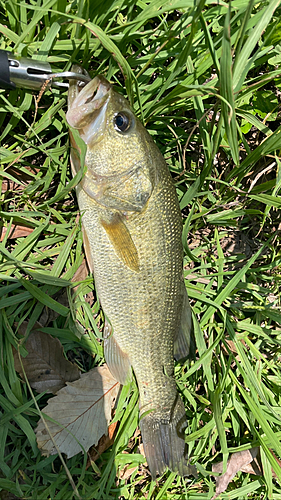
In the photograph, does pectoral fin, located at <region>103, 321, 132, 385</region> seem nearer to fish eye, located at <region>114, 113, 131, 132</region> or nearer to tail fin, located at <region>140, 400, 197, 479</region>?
tail fin, located at <region>140, 400, 197, 479</region>

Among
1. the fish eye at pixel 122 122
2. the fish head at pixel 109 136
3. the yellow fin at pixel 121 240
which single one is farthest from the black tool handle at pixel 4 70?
the yellow fin at pixel 121 240

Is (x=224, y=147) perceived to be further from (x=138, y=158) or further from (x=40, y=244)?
(x=40, y=244)

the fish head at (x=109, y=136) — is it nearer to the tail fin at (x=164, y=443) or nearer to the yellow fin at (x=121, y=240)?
the yellow fin at (x=121, y=240)

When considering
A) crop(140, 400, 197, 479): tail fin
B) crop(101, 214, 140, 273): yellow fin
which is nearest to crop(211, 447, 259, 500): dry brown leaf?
crop(140, 400, 197, 479): tail fin

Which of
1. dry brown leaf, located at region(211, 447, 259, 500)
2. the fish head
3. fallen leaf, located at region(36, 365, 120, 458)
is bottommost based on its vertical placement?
dry brown leaf, located at region(211, 447, 259, 500)

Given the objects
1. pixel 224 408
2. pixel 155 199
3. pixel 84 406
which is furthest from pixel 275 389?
pixel 155 199

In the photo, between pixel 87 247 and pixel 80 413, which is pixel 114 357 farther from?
pixel 87 247
